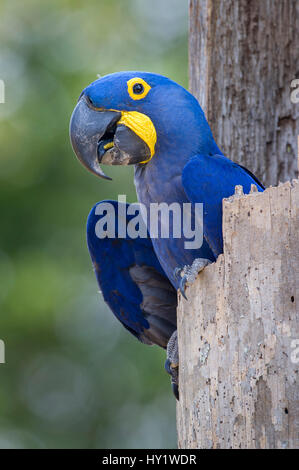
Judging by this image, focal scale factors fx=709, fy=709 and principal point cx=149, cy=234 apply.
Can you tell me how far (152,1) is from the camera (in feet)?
24.9

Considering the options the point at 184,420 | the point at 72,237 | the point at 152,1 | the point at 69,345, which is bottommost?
the point at 184,420

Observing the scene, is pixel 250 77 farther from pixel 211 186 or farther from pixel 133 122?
pixel 211 186

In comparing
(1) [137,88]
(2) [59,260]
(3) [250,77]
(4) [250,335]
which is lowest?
(4) [250,335]

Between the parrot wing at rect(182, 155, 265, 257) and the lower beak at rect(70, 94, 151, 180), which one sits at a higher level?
the lower beak at rect(70, 94, 151, 180)

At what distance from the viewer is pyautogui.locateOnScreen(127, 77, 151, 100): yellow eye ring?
3525 mm

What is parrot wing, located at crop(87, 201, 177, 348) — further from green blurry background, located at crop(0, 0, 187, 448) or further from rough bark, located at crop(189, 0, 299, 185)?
green blurry background, located at crop(0, 0, 187, 448)

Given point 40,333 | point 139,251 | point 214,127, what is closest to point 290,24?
point 214,127

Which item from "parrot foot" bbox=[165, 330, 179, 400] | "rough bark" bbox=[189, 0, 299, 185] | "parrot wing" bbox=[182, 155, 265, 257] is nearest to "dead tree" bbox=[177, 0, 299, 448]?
"parrot wing" bbox=[182, 155, 265, 257]

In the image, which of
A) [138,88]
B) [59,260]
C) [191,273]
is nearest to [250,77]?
[138,88]

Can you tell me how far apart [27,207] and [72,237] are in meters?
0.51

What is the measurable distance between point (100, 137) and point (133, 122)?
0.62ft

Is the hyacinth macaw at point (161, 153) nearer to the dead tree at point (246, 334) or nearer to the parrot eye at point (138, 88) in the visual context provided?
the parrot eye at point (138, 88)

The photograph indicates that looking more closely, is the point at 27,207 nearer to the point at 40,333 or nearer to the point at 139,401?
the point at 40,333

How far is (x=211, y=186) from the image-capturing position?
3.32 meters
